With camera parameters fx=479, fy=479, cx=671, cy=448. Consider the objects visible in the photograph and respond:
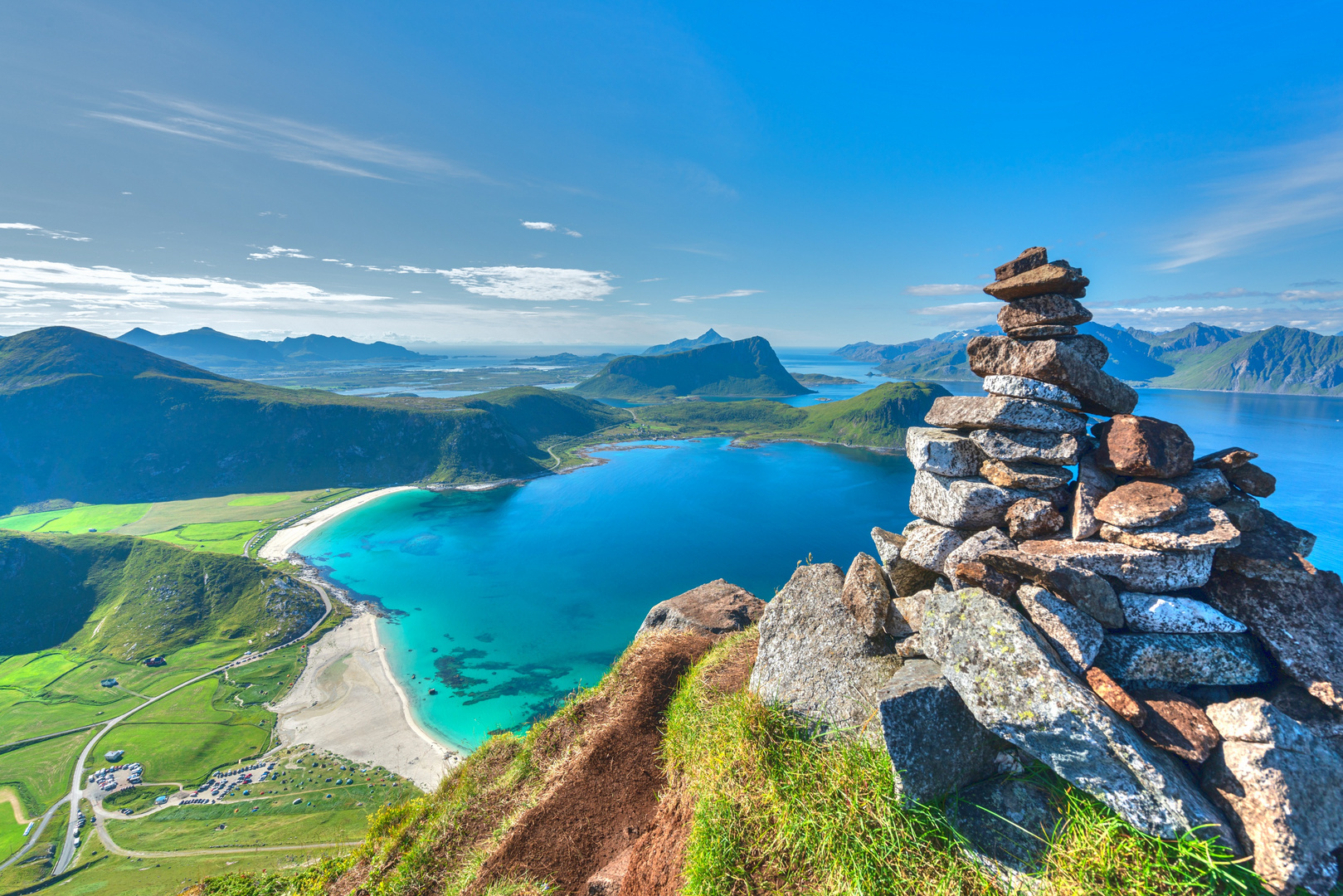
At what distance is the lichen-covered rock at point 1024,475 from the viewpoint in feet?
30.6

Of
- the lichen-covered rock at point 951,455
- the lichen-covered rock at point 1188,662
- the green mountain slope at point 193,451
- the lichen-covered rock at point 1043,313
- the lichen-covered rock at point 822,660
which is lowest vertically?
the green mountain slope at point 193,451

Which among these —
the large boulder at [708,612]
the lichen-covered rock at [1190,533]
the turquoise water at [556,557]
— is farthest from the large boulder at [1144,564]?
the turquoise water at [556,557]

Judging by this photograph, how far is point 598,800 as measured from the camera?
10.3m

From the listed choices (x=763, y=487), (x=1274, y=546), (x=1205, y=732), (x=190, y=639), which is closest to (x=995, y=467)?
(x=1274, y=546)

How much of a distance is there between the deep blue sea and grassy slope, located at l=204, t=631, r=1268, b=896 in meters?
39.2

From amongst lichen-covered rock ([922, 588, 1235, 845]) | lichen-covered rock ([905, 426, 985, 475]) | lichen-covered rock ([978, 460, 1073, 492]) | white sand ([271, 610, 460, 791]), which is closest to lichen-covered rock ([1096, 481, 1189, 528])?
lichen-covered rock ([978, 460, 1073, 492])

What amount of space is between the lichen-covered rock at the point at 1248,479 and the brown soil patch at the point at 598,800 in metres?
12.6

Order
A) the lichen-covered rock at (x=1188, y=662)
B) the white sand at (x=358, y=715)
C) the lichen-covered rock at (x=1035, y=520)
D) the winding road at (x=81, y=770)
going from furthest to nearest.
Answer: the white sand at (x=358, y=715)
the winding road at (x=81, y=770)
the lichen-covered rock at (x=1035, y=520)
the lichen-covered rock at (x=1188, y=662)

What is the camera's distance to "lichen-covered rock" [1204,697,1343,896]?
5.32 meters

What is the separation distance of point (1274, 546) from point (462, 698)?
249ft

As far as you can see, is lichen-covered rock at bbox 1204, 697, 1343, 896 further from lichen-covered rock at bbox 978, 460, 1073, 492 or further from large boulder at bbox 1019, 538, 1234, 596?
lichen-covered rock at bbox 978, 460, 1073, 492

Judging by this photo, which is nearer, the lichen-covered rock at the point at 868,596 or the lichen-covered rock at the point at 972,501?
the lichen-covered rock at the point at 972,501

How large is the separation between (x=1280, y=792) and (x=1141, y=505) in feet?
13.2

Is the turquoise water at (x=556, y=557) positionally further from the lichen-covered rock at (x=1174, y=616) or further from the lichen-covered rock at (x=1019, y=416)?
the lichen-covered rock at (x=1174, y=616)
